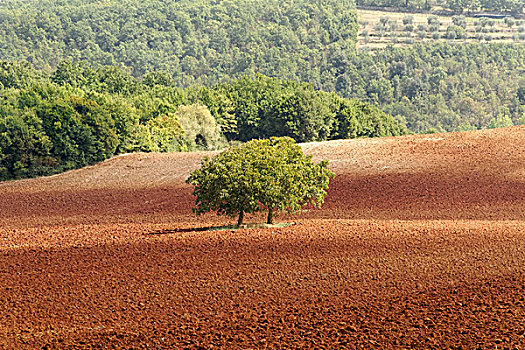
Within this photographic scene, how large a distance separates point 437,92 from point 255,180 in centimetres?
16991

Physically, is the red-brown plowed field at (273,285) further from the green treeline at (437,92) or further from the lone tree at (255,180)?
the green treeline at (437,92)

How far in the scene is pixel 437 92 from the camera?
607 feet

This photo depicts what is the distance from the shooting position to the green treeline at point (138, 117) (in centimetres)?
5419

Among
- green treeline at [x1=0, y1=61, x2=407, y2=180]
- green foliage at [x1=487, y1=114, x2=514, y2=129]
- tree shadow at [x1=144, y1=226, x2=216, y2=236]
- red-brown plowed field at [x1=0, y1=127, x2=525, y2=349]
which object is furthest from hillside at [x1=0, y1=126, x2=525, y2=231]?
green foliage at [x1=487, y1=114, x2=514, y2=129]

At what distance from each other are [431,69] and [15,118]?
160 metres

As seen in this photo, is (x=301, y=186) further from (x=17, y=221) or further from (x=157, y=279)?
(x=17, y=221)

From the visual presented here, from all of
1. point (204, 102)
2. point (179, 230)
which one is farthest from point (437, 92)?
point (179, 230)

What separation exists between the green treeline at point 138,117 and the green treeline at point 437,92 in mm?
69075

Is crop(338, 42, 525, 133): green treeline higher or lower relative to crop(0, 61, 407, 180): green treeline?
lower

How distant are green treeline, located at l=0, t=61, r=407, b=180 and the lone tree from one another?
32667 millimetres

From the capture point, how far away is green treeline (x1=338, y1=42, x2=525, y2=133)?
550 feet

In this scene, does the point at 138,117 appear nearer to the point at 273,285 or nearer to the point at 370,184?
the point at 370,184

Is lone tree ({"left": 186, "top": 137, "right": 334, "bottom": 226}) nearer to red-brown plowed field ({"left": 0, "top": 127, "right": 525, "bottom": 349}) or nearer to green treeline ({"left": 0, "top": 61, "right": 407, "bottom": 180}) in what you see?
red-brown plowed field ({"left": 0, "top": 127, "right": 525, "bottom": 349})

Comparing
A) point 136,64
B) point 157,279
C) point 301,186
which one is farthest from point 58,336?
point 136,64
